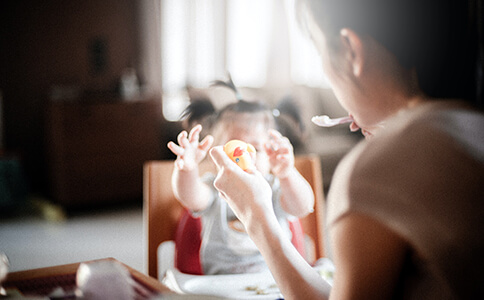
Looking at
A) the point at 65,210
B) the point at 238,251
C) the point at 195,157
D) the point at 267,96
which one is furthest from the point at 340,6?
the point at 267,96

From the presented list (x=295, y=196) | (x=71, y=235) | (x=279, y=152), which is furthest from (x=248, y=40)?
(x=279, y=152)

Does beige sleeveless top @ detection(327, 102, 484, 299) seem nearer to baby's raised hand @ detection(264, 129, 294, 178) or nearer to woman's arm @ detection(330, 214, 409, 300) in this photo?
woman's arm @ detection(330, 214, 409, 300)

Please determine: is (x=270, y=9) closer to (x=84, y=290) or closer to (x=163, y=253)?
(x=163, y=253)

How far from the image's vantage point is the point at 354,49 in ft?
1.73

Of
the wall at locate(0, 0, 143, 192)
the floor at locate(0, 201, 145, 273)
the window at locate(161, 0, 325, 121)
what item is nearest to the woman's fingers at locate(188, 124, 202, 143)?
the floor at locate(0, 201, 145, 273)

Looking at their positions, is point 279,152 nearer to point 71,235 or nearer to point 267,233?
point 267,233

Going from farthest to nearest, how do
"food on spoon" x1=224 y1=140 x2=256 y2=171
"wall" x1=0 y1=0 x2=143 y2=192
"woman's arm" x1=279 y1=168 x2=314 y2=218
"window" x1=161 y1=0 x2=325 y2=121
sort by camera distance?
"window" x1=161 y1=0 x2=325 y2=121, "wall" x1=0 y1=0 x2=143 y2=192, "woman's arm" x1=279 y1=168 x2=314 y2=218, "food on spoon" x1=224 y1=140 x2=256 y2=171

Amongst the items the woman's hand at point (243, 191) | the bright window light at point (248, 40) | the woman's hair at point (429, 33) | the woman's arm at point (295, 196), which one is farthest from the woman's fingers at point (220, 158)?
the bright window light at point (248, 40)

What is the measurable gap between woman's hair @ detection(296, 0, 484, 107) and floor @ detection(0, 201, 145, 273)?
2046mm

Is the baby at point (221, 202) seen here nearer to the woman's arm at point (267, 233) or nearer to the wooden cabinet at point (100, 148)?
the woman's arm at point (267, 233)

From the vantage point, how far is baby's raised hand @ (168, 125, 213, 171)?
1.05 meters

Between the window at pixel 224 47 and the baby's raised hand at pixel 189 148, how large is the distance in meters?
3.15

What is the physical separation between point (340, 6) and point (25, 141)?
4.08 m

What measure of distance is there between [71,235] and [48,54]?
5.63 ft
